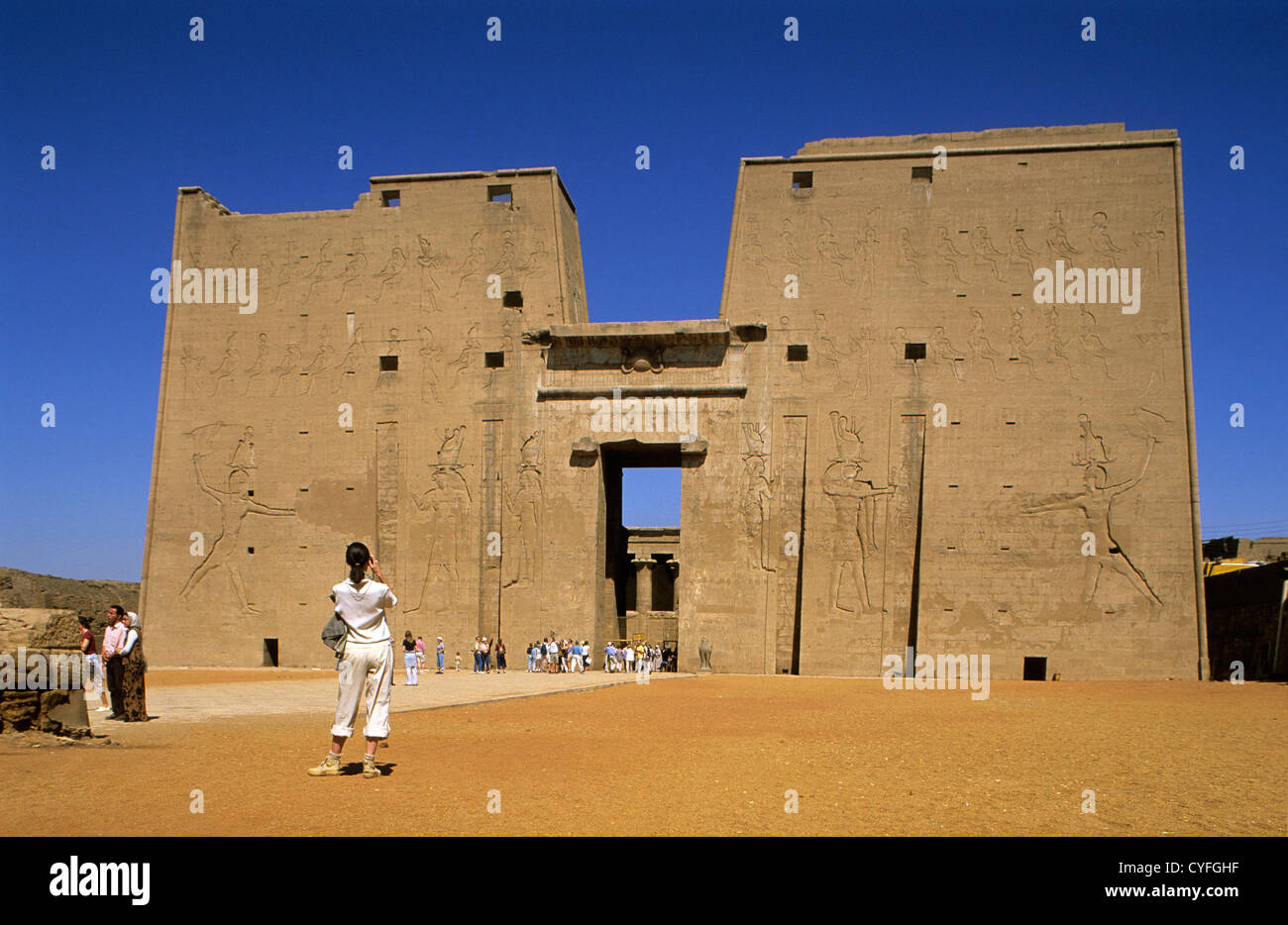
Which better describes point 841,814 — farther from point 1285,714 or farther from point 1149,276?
point 1149,276

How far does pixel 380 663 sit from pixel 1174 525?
19.3 meters

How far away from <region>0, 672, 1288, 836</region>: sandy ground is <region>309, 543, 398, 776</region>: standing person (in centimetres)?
31

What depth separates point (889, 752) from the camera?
7.39m

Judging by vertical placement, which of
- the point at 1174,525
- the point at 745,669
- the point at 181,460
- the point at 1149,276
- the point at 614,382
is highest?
the point at 1149,276

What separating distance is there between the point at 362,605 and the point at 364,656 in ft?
1.06

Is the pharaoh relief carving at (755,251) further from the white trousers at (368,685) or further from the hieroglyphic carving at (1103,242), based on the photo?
the white trousers at (368,685)

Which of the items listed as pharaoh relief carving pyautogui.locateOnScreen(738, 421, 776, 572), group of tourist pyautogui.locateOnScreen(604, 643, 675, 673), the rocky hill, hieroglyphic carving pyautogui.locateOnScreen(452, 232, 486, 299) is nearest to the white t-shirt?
the rocky hill

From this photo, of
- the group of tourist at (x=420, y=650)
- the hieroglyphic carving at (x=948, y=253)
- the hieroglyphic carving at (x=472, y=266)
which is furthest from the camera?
the hieroglyphic carving at (x=472, y=266)

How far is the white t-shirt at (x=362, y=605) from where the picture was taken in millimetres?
5988

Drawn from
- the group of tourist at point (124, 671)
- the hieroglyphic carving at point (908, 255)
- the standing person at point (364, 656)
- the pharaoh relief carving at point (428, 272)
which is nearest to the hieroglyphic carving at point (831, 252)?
the hieroglyphic carving at point (908, 255)

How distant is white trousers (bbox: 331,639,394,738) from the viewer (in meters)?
5.92

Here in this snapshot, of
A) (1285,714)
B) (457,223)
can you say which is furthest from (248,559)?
(1285,714)

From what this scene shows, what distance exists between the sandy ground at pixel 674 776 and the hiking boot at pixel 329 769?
0.10m

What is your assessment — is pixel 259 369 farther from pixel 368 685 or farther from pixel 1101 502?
pixel 1101 502
